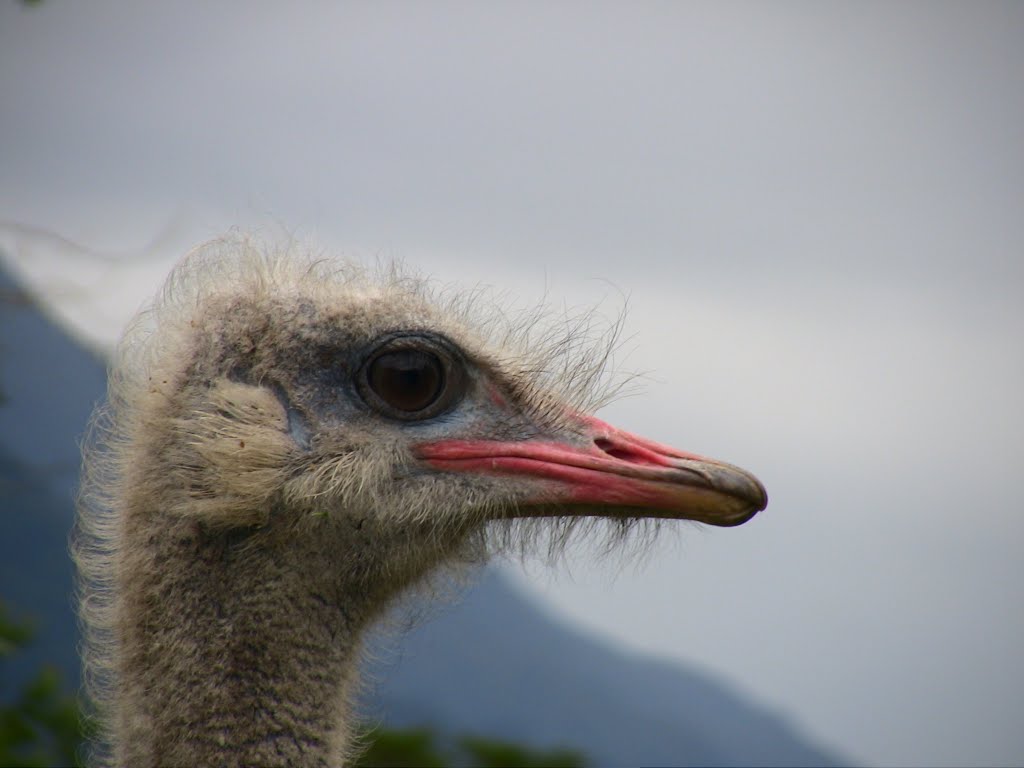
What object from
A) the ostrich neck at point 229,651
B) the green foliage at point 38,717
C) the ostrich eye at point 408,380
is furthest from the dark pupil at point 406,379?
the green foliage at point 38,717

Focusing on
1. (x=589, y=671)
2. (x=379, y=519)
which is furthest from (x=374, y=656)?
(x=589, y=671)

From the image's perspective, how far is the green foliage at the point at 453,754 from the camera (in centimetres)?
446

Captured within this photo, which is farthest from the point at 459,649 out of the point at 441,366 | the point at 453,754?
the point at 441,366

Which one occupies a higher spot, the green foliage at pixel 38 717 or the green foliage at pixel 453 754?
the green foliage at pixel 453 754

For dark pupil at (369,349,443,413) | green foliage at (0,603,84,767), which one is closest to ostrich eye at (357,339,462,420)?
dark pupil at (369,349,443,413)

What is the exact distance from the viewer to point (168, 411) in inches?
94.3

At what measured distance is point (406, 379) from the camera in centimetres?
238

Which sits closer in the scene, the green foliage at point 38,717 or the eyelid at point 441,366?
the eyelid at point 441,366

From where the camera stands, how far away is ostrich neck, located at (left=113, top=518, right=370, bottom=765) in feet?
7.26

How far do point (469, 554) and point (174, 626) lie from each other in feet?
2.20

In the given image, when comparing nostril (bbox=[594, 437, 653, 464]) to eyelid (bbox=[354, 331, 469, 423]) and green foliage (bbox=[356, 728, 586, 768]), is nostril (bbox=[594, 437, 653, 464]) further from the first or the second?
green foliage (bbox=[356, 728, 586, 768])

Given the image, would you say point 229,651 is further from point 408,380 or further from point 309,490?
point 408,380

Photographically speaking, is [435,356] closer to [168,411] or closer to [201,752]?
[168,411]

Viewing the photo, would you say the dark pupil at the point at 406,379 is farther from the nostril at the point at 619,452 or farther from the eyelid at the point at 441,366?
the nostril at the point at 619,452
